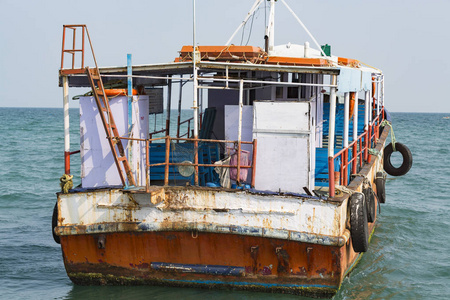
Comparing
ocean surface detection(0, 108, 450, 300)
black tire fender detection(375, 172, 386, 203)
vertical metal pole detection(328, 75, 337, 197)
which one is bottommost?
ocean surface detection(0, 108, 450, 300)

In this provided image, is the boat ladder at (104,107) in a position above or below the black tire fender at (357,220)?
above

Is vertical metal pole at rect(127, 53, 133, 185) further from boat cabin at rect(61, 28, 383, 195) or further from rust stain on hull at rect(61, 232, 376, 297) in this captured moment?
rust stain on hull at rect(61, 232, 376, 297)

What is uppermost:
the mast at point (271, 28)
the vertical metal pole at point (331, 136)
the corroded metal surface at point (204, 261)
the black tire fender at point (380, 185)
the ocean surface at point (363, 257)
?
the mast at point (271, 28)

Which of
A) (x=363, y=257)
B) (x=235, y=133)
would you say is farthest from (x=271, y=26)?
(x=363, y=257)

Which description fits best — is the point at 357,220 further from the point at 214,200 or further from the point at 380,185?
the point at 380,185

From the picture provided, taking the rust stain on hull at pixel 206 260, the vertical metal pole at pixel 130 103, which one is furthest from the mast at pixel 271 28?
the rust stain on hull at pixel 206 260

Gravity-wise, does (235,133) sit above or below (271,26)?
below

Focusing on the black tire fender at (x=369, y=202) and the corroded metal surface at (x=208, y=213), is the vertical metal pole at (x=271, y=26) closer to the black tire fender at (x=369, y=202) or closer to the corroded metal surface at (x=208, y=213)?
the black tire fender at (x=369, y=202)

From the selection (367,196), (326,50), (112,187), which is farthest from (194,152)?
(326,50)

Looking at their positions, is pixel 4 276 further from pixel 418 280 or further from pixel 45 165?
pixel 45 165

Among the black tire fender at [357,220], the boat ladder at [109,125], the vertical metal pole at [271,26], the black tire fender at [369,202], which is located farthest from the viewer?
the vertical metal pole at [271,26]

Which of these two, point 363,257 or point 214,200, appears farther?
point 363,257

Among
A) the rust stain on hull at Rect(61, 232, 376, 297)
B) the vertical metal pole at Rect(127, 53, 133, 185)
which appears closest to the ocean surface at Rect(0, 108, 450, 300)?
the rust stain on hull at Rect(61, 232, 376, 297)

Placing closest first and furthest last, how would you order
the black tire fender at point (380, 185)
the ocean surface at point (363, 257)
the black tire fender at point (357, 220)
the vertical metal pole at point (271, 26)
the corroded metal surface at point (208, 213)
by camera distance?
the corroded metal surface at point (208, 213) < the black tire fender at point (357, 220) < the ocean surface at point (363, 257) < the vertical metal pole at point (271, 26) < the black tire fender at point (380, 185)
